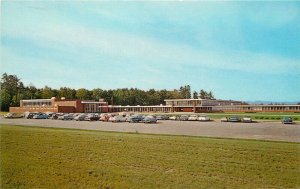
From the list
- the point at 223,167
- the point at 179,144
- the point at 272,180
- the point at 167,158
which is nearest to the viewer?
the point at 272,180

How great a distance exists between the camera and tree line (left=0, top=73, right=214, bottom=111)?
134 metres

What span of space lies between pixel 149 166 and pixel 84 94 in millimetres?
136300

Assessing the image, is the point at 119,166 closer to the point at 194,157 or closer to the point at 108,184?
the point at 108,184

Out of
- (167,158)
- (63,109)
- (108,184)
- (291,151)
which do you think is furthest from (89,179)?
(63,109)

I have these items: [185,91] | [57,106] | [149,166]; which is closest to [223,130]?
[149,166]

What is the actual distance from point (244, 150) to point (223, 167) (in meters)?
5.05

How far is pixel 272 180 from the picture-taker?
46.6 feet

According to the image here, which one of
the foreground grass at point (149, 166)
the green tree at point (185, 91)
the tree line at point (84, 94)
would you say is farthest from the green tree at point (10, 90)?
the foreground grass at point (149, 166)

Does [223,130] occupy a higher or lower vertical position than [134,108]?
lower

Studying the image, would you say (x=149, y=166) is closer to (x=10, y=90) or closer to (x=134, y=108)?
(x=134, y=108)

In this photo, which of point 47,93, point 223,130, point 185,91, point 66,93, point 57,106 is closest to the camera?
point 223,130

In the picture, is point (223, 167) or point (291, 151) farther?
point (291, 151)

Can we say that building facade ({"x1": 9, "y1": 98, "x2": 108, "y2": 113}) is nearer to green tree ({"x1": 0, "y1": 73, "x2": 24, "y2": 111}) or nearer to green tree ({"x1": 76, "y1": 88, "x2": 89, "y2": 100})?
green tree ({"x1": 0, "y1": 73, "x2": 24, "y2": 111})

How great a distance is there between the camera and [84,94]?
14938cm
